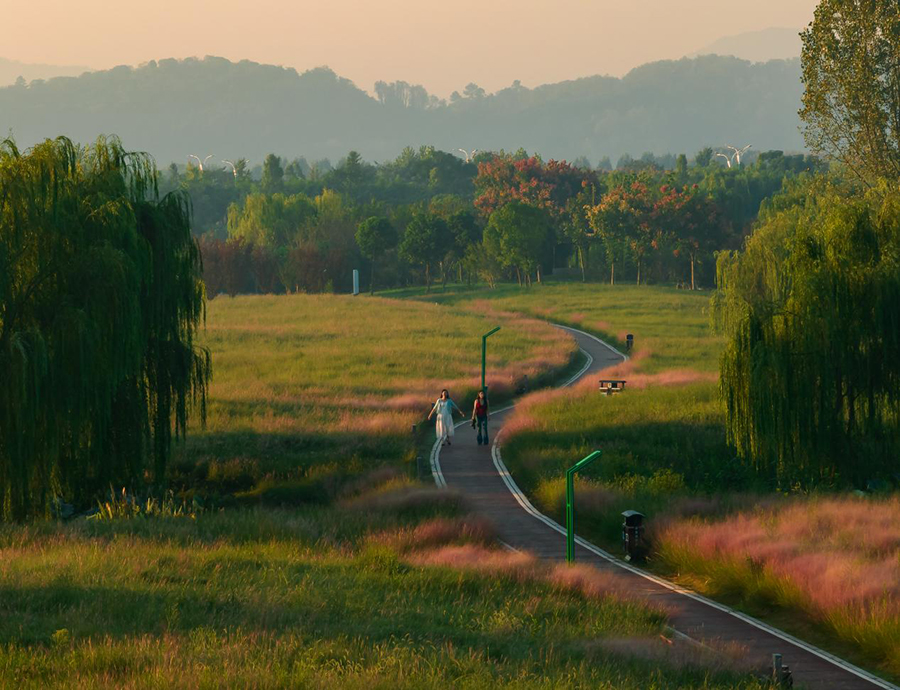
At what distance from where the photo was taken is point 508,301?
4370 inches

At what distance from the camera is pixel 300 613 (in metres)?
15.9

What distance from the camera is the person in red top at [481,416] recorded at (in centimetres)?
3594

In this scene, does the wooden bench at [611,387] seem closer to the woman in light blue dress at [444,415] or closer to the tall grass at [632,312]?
the tall grass at [632,312]

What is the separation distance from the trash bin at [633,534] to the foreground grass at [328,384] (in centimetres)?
992

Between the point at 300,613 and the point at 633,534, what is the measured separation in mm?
9102

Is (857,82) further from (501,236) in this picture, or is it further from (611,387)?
(501,236)

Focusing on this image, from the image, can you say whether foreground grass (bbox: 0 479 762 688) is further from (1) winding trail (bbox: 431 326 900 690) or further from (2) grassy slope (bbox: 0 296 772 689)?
(1) winding trail (bbox: 431 326 900 690)

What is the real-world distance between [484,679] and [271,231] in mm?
140844

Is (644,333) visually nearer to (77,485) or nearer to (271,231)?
(77,485)

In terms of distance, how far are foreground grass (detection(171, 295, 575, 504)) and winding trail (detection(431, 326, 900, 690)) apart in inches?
92.1

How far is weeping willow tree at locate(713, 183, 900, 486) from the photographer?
30.6m

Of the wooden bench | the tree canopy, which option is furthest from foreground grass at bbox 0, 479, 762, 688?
the tree canopy

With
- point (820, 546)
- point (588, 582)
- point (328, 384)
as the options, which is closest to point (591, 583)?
point (588, 582)

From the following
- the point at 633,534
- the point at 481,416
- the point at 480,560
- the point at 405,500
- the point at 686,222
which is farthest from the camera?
the point at 686,222
